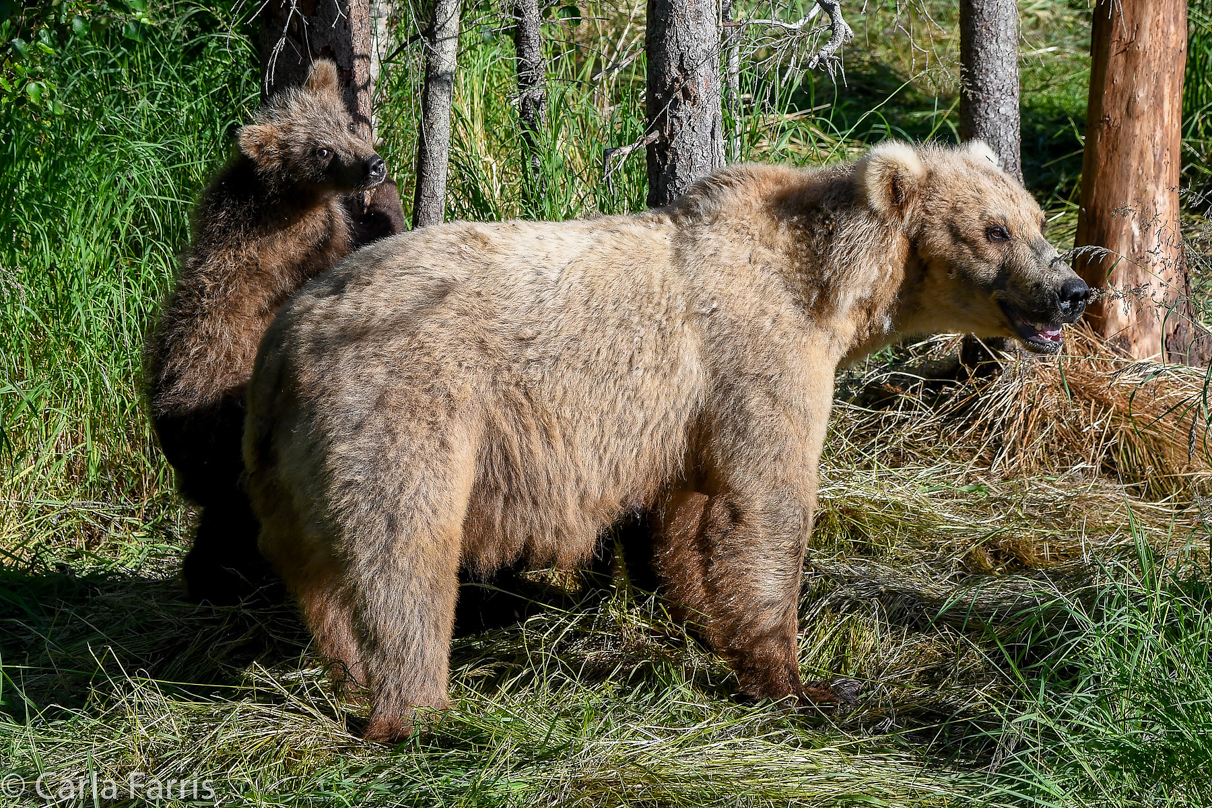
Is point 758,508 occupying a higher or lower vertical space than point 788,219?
lower

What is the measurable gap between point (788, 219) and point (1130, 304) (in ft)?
9.04

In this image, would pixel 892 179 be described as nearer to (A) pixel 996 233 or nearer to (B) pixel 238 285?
(A) pixel 996 233

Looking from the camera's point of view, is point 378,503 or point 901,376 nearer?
point 378,503

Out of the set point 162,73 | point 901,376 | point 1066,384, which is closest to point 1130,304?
point 1066,384

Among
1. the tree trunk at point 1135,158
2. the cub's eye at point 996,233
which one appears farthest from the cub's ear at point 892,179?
the tree trunk at point 1135,158

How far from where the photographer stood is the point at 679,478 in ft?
13.4

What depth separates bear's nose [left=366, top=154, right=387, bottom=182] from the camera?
480cm

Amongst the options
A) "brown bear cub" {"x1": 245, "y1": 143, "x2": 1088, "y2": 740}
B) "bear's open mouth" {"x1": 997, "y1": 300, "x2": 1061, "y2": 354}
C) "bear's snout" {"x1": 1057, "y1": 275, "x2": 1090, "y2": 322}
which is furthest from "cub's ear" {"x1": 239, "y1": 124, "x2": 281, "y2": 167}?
"bear's snout" {"x1": 1057, "y1": 275, "x2": 1090, "y2": 322}

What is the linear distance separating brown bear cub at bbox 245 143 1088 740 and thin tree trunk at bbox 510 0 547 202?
2.23 m

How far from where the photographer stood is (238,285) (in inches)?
182

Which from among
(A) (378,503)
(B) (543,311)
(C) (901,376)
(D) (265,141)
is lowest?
(C) (901,376)

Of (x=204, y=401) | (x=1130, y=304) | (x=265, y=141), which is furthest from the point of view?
(x=1130, y=304)

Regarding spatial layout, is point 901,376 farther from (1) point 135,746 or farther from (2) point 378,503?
(1) point 135,746

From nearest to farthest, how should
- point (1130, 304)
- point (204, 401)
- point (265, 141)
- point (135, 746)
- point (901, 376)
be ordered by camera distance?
point (135, 746), point (204, 401), point (265, 141), point (1130, 304), point (901, 376)
